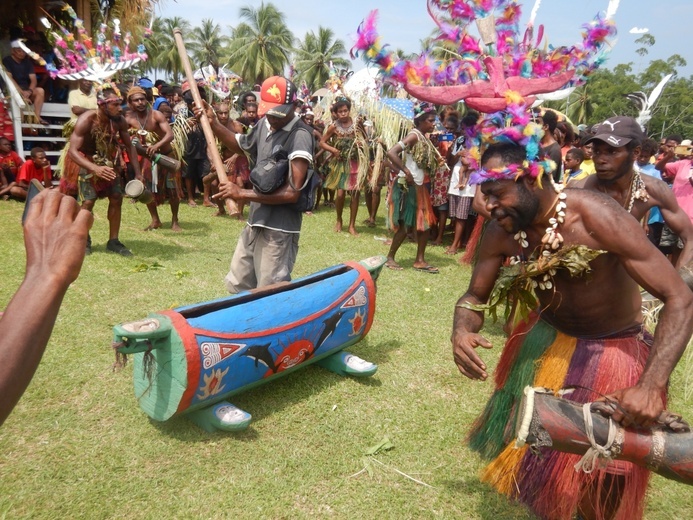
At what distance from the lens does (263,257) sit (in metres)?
3.97

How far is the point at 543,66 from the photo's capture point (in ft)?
7.84

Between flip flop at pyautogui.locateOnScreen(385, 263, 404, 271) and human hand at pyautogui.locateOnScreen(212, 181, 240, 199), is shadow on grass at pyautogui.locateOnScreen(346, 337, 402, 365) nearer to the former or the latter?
human hand at pyautogui.locateOnScreen(212, 181, 240, 199)

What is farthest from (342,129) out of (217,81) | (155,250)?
(217,81)

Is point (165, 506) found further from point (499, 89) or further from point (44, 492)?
point (499, 89)

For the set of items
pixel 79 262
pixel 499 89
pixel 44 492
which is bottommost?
pixel 44 492

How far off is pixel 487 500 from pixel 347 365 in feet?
4.67

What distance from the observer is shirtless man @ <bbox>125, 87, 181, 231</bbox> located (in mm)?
7652

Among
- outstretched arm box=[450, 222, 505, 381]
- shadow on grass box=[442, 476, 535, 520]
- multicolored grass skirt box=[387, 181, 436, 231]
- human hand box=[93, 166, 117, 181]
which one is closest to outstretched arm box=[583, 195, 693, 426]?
outstretched arm box=[450, 222, 505, 381]

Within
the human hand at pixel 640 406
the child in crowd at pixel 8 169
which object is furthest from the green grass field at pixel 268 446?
the child in crowd at pixel 8 169

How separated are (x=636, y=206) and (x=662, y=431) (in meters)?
1.93

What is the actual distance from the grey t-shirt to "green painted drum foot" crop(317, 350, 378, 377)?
1.02m

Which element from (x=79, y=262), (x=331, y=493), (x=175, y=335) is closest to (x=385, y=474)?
(x=331, y=493)

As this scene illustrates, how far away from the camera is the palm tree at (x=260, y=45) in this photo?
53.2m

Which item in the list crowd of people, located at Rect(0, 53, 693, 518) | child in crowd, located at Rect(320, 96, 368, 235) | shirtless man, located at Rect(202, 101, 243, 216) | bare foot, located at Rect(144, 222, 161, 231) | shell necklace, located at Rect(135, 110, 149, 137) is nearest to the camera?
crowd of people, located at Rect(0, 53, 693, 518)
